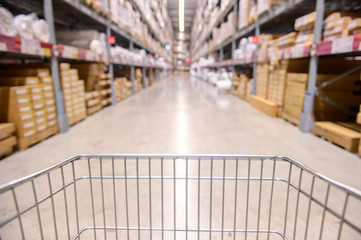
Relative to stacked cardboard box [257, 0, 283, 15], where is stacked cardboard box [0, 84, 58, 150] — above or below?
below

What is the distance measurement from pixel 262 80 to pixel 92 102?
3967 mm

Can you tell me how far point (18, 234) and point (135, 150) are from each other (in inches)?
58.4

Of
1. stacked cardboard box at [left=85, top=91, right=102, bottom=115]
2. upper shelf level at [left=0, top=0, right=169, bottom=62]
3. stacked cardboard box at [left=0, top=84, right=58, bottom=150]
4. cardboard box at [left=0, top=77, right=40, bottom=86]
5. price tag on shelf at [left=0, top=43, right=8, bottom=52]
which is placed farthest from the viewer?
stacked cardboard box at [left=85, top=91, right=102, bottom=115]

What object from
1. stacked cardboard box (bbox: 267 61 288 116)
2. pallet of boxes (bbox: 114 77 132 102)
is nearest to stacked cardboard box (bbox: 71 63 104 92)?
pallet of boxes (bbox: 114 77 132 102)

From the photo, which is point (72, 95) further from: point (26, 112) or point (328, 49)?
point (328, 49)

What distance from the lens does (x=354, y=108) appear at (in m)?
3.47

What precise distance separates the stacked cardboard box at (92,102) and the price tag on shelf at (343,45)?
427cm

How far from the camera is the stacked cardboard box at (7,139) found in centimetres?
→ 246

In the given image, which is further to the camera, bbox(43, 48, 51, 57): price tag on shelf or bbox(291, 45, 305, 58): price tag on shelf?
bbox(291, 45, 305, 58): price tag on shelf

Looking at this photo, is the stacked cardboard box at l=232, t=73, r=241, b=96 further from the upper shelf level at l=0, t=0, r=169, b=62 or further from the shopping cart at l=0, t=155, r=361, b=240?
the shopping cart at l=0, t=155, r=361, b=240

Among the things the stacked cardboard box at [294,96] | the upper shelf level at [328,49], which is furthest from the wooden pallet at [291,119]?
the upper shelf level at [328,49]

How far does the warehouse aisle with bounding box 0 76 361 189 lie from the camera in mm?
2348

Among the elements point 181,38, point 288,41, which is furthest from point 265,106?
point 181,38

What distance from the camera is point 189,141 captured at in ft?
10.1
